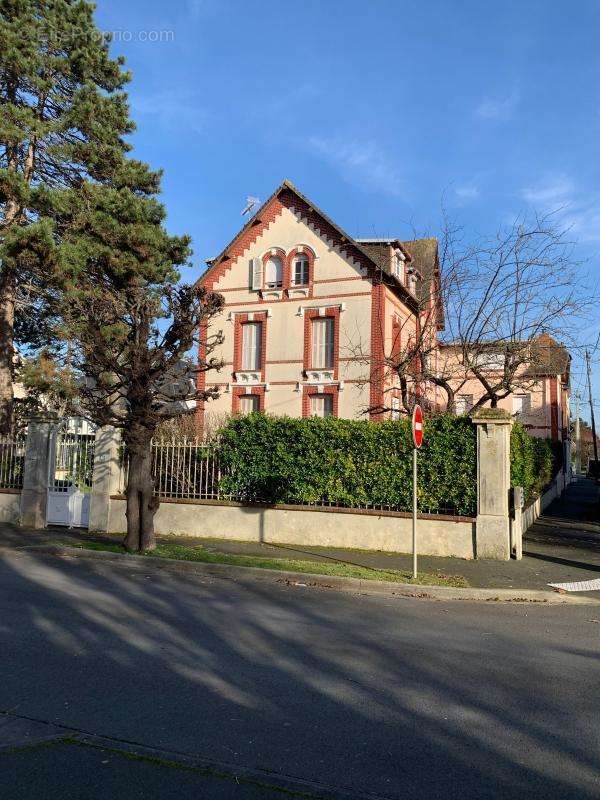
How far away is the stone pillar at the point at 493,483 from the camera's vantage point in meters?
13.7

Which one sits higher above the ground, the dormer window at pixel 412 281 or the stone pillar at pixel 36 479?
the dormer window at pixel 412 281

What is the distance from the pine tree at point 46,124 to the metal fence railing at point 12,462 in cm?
564

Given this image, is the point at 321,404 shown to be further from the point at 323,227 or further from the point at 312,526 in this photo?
the point at 312,526

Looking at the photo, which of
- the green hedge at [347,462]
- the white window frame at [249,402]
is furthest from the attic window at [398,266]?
the green hedge at [347,462]

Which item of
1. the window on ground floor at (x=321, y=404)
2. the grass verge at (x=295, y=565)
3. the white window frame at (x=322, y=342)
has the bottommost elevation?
the grass verge at (x=295, y=565)

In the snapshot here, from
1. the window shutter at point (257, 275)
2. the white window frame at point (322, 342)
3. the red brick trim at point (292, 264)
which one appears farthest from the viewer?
the window shutter at point (257, 275)

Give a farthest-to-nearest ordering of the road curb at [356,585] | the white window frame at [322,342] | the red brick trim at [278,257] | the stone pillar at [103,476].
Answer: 1. the red brick trim at [278,257]
2. the white window frame at [322,342]
3. the stone pillar at [103,476]
4. the road curb at [356,585]

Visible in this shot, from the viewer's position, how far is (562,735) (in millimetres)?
4629

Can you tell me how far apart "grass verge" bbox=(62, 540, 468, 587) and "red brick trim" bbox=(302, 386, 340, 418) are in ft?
51.5

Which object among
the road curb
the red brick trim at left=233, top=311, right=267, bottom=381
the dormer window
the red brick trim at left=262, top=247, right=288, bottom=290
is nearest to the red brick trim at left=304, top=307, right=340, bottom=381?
the red brick trim at left=262, top=247, right=288, bottom=290

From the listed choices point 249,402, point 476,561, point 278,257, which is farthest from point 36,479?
point 278,257

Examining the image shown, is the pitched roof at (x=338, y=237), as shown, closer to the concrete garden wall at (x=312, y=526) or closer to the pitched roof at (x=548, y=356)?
the pitched roof at (x=548, y=356)

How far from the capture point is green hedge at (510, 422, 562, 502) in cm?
1655

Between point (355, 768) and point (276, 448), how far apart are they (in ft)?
39.3
